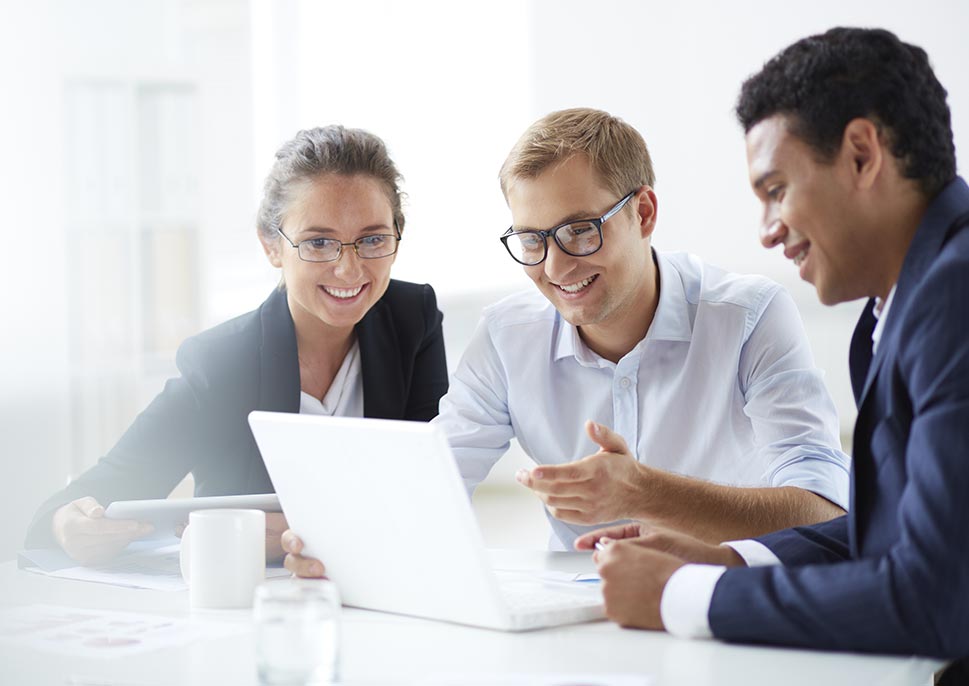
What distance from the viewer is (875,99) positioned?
1.37 metres

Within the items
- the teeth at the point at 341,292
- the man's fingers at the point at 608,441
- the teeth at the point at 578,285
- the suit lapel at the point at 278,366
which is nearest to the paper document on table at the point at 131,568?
the suit lapel at the point at 278,366

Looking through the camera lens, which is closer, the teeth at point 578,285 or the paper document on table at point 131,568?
Answer: the paper document on table at point 131,568

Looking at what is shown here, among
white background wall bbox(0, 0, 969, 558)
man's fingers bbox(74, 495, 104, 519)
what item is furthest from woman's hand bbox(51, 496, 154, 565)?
white background wall bbox(0, 0, 969, 558)

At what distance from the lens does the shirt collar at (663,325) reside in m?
2.17

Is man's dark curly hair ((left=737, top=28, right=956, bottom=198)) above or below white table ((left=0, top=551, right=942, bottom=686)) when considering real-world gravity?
above

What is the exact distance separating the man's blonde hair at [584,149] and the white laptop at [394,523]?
847 millimetres

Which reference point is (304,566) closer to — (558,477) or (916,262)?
(558,477)

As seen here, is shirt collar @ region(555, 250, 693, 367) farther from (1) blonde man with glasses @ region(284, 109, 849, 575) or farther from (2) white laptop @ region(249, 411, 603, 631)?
(2) white laptop @ region(249, 411, 603, 631)

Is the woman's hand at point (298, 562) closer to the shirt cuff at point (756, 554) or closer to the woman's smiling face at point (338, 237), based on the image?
the shirt cuff at point (756, 554)

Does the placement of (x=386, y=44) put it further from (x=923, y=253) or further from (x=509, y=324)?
(x=923, y=253)

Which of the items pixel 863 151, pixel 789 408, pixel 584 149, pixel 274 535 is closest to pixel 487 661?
pixel 274 535

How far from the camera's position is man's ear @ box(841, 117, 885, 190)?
136cm

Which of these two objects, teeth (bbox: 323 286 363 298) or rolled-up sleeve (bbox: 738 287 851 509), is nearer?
rolled-up sleeve (bbox: 738 287 851 509)

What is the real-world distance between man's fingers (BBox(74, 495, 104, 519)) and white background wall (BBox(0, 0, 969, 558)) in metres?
1.97
